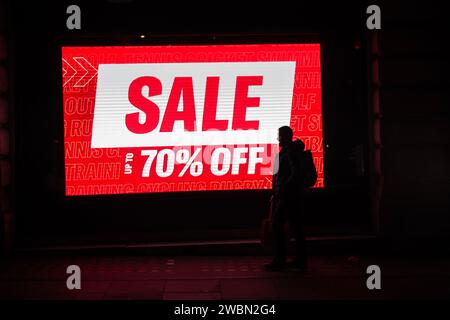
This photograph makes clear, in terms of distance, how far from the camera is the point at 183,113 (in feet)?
32.2

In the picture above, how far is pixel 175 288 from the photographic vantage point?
7590 millimetres

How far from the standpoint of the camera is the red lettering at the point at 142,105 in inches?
384

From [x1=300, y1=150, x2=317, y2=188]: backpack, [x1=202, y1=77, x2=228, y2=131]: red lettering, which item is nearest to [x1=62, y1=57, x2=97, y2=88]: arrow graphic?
[x1=202, y1=77, x2=228, y2=131]: red lettering

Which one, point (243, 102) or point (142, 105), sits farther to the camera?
point (243, 102)

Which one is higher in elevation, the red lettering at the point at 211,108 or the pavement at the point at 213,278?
the red lettering at the point at 211,108

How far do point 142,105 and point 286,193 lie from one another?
2.98 metres

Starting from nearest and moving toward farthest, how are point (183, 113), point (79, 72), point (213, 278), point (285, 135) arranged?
point (213, 278) → point (285, 135) → point (79, 72) → point (183, 113)

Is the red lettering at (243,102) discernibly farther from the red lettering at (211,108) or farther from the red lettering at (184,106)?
the red lettering at (184,106)

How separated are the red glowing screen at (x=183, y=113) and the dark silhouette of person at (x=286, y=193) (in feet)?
5.42

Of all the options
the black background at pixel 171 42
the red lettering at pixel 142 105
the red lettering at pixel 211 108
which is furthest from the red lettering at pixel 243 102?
the red lettering at pixel 142 105

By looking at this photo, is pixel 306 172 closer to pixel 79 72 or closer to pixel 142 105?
pixel 142 105

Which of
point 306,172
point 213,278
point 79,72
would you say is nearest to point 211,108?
point 79,72
